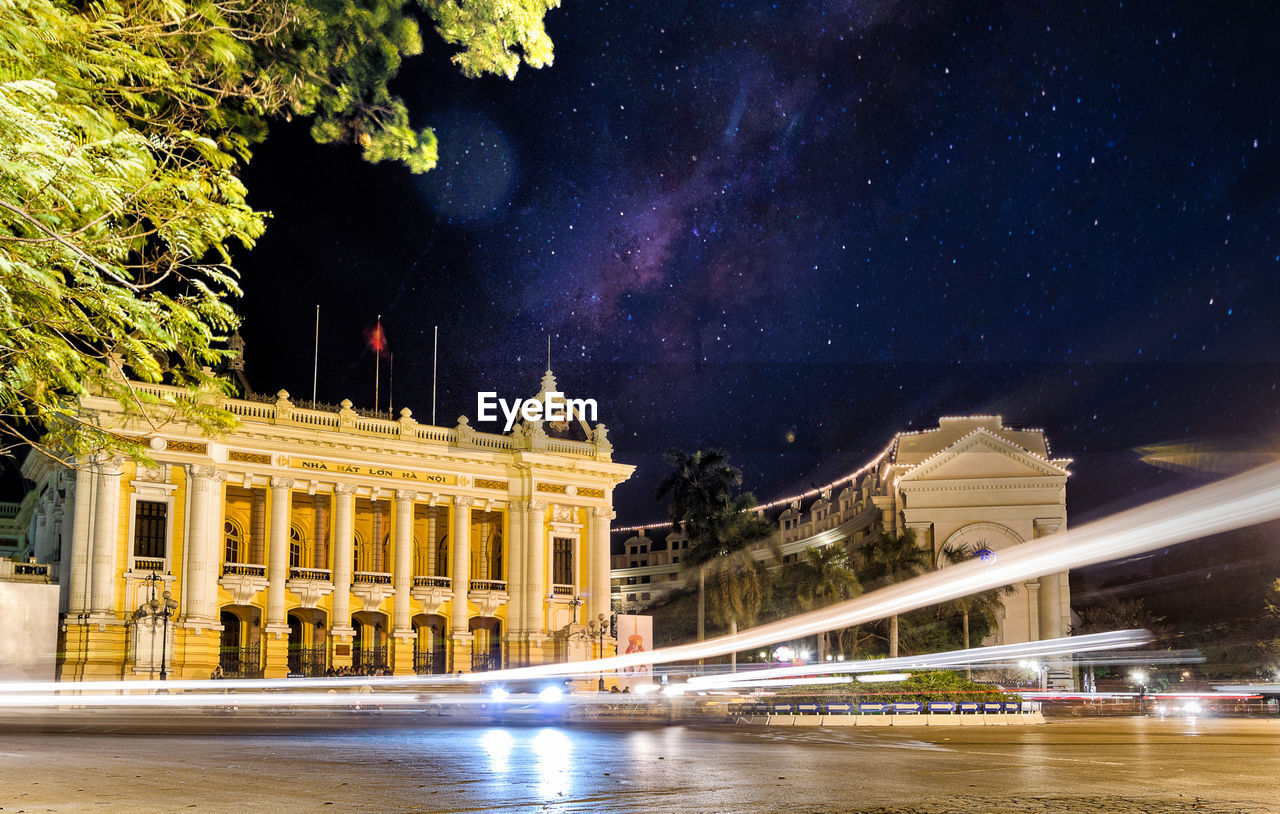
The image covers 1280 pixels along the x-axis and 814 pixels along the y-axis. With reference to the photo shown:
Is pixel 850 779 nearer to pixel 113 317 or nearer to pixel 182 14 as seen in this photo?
pixel 113 317

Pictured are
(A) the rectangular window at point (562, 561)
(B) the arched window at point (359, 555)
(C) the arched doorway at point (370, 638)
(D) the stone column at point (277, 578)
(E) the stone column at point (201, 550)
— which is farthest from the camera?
(A) the rectangular window at point (562, 561)

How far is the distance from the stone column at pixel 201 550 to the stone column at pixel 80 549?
3.83m

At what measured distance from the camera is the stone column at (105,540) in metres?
42.2

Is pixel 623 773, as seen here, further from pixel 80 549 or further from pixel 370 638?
pixel 370 638

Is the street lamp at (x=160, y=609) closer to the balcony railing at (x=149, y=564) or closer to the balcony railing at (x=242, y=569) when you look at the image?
the balcony railing at (x=149, y=564)

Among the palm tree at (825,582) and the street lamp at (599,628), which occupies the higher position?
the palm tree at (825,582)

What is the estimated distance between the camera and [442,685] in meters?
44.5

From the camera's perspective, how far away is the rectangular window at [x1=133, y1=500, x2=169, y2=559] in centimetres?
4469

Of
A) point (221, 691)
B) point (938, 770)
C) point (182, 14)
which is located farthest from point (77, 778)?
point (221, 691)

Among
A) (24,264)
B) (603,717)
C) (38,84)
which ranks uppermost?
(38,84)

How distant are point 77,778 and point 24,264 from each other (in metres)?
8.01

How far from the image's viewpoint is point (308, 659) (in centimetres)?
4859

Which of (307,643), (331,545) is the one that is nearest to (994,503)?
(331,545)

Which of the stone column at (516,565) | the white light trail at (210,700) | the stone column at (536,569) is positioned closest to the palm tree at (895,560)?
the stone column at (536,569)
